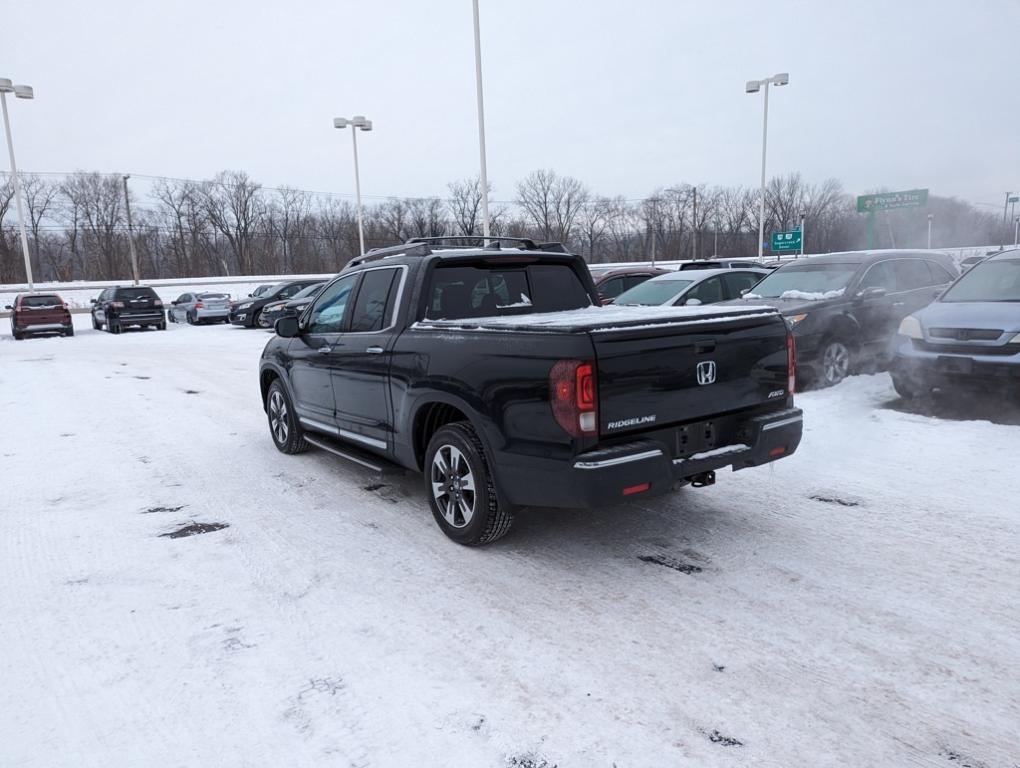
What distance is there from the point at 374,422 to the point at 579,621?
239 centimetres

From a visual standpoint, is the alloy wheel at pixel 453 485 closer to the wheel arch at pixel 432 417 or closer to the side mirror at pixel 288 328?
the wheel arch at pixel 432 417

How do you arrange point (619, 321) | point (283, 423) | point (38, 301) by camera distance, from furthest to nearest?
point (38, 301)
point (283, 423)
point (619, 321)

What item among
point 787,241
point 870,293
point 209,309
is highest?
point 787,241

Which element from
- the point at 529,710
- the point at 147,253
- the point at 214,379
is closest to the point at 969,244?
the point at 214,379

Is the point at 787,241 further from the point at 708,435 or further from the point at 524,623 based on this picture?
the point at 524,623

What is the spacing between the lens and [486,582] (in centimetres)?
387

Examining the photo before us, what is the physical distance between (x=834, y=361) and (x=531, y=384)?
6.83m

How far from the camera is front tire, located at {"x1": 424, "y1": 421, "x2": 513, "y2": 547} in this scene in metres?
A: 4.05

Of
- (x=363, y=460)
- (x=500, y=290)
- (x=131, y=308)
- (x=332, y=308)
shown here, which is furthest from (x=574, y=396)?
(x=131, y=308)

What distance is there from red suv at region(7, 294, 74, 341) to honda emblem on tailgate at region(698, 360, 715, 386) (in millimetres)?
26214

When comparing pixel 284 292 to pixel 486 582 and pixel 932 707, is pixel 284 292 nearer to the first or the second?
pixel 486 582

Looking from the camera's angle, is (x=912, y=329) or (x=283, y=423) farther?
(x=912, y=329)

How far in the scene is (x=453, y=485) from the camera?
14.2ft

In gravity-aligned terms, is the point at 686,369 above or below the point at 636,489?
above
